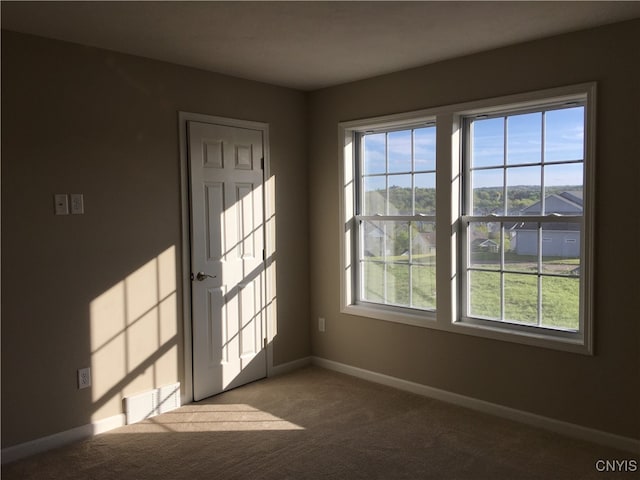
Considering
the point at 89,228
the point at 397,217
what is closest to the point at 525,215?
the point at 397,217

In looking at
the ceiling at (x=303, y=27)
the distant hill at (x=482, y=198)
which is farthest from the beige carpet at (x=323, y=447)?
the ceiling at (x=303, y=27)

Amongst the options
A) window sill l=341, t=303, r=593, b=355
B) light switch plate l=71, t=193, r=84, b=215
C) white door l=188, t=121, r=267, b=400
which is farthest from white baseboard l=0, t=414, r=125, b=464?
window sill l=341, t=303, r=593, b=355

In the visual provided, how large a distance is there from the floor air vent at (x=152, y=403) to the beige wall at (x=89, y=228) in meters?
0.06

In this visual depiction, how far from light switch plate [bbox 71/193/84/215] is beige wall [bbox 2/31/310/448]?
Result: 0.04 metres

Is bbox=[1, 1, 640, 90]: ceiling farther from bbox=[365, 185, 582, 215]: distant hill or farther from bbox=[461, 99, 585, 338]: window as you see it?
bbox=[365, 185, 582, 215]: distant hill

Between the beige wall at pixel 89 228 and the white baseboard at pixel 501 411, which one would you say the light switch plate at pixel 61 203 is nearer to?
the beige wall at pixel 89 228

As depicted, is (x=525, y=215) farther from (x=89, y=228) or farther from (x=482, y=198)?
(x=89, y=228)

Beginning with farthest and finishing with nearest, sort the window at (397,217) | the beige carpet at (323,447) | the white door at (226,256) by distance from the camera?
the window at (397,217) < the white door at (226,256) < the beige carpet at (323,447)

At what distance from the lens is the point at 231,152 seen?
167 inches

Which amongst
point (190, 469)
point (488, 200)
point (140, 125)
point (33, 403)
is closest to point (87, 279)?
point (33, 403)

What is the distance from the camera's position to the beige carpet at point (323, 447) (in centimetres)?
297

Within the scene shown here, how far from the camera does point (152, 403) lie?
149 inches

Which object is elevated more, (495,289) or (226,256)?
(226,256)

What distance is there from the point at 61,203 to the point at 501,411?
3128 mm
